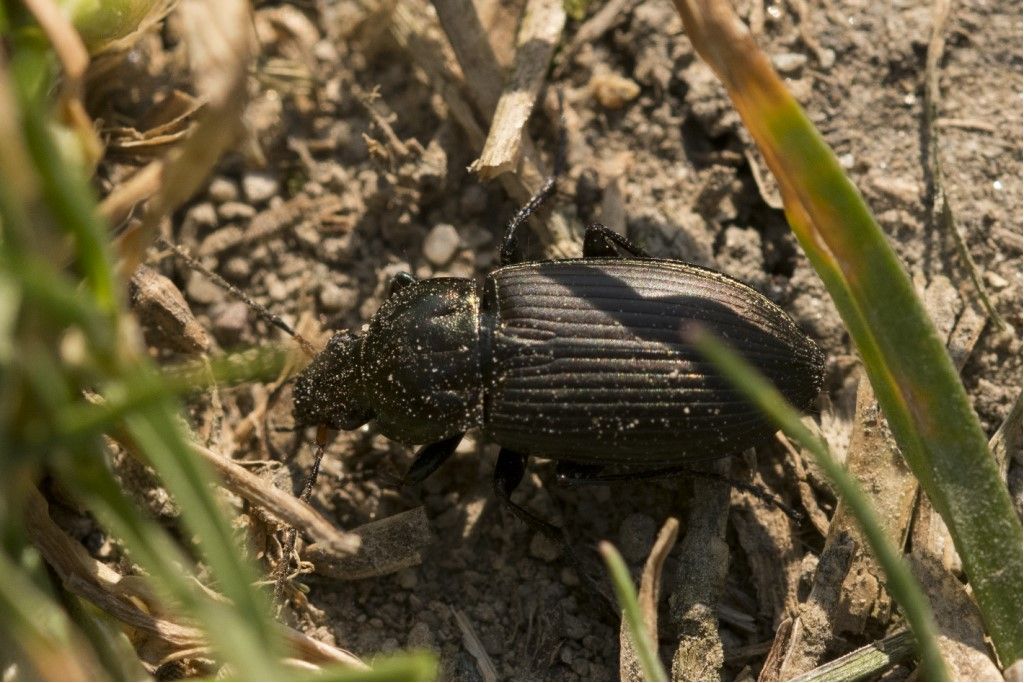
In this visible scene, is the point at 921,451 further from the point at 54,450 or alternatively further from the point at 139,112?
the point at 139,112

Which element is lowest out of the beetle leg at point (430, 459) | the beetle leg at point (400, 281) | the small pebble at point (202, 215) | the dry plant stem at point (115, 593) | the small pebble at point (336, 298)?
the dry plant stem at point (115, 593)

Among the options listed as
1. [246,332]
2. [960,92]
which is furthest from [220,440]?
[960,92]

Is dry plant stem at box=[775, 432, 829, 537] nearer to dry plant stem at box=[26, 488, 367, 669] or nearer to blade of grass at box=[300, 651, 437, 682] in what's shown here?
dry plant stem at box=[26, 488, 367, 669]

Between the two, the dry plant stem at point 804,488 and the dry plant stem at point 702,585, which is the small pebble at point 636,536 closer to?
the dry plant stem at point 702,585

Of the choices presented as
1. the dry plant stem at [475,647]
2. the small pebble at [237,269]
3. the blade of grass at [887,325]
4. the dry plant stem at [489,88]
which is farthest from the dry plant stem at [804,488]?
the small pebble at [237,269]

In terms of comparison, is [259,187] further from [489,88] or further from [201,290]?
[489,88]

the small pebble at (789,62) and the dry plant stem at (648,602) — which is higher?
the small pebble at (789,62)

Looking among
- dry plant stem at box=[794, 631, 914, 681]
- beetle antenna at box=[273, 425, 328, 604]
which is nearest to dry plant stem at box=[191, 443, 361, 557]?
beetle antenna at box=[273, 425, 328, 604]
